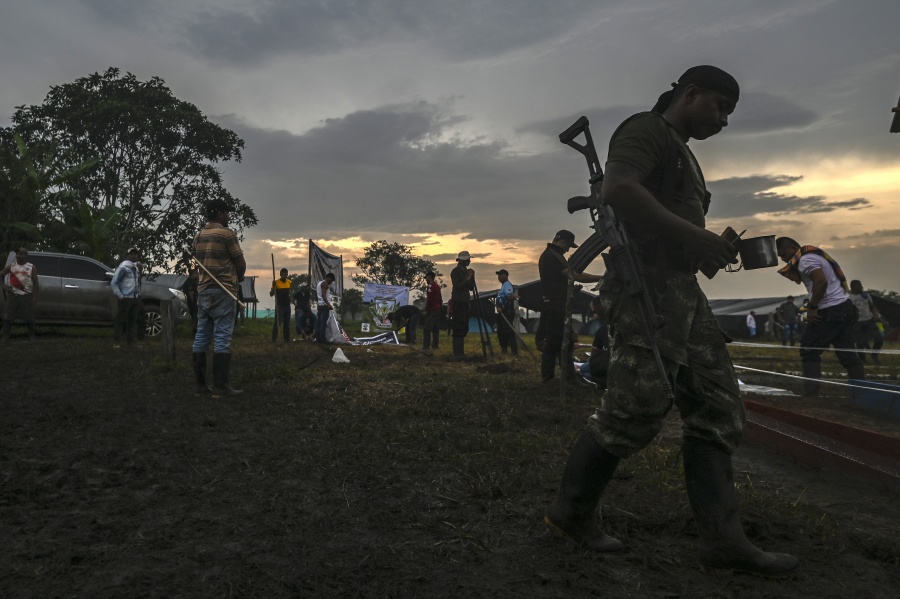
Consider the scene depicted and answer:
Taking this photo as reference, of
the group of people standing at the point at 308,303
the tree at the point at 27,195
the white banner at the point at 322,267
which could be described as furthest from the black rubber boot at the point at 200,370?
the tree at the point at 27,195

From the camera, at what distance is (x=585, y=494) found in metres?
2.48

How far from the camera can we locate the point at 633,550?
2.55 m

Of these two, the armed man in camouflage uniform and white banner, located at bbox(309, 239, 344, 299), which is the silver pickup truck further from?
the armed man in camouflage uniform

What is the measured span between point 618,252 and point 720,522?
41.2 inches

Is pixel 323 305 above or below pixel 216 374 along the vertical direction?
above

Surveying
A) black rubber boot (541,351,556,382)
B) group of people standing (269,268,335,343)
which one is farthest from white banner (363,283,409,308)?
black rubber boot (541,351,556,382)

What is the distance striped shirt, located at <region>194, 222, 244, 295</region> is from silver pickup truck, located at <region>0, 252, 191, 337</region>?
822cm

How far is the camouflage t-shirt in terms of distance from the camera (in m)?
2.40

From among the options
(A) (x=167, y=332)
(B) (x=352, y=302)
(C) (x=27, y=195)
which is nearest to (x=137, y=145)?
(C) (x=27, y=195)

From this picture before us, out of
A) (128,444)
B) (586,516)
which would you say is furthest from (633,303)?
(128,444)

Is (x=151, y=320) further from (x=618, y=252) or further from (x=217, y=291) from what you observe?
(x=618, y=252)

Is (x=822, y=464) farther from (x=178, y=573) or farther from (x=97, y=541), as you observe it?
(x=97, y=541)

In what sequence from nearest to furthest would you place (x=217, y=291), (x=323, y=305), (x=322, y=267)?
(x=217, y=291) < (x=323, y=305) < (x=322, y=267)

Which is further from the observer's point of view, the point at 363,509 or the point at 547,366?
the point at 547,366
